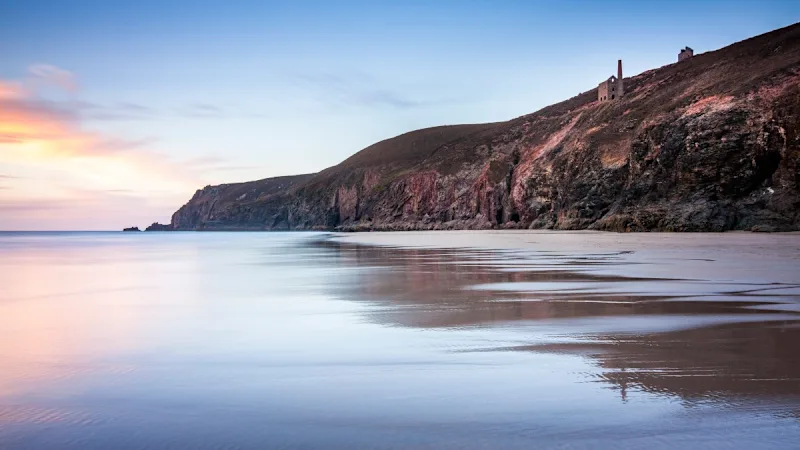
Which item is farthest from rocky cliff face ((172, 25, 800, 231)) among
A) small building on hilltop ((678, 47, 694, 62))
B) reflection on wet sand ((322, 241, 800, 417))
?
reflection on wet sand ((322, 241, 800, 417))

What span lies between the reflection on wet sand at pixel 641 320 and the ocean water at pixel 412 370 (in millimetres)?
35

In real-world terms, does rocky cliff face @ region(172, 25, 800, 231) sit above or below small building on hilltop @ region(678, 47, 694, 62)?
below

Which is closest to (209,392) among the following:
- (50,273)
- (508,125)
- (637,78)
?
(50,273)

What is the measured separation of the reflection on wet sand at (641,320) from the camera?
4832 mm

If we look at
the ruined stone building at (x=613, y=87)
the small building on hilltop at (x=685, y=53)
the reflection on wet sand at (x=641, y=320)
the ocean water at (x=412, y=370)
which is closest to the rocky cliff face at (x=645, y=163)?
the ruined stone building at (x=613, y=87)

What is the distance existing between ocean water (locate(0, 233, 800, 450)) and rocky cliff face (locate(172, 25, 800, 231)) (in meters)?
36.8

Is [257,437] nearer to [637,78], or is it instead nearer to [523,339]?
[523,339]

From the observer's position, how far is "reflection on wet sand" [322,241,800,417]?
4.83 meters

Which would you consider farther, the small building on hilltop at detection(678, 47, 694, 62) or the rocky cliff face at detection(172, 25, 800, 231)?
the small building on hilltop at detection(678, 47, 694, 62)

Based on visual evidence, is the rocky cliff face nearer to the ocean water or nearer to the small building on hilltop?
the small building on hilltop

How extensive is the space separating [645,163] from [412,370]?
5209 centimetres

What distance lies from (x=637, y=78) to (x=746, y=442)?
9234 cm

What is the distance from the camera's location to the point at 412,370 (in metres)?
5.50

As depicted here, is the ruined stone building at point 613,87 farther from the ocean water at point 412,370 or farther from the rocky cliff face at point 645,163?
the ocean water at point 412,370
